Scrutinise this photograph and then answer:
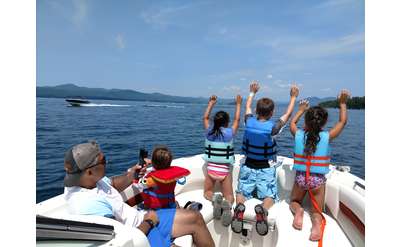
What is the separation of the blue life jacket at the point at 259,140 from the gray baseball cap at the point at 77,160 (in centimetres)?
201

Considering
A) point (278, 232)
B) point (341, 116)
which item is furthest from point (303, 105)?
point (278, 232)

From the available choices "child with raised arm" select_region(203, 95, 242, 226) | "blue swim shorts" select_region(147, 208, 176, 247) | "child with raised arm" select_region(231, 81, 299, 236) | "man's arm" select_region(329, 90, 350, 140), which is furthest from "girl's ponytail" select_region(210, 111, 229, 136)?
"blue swim shorts" select_region(147, 208, 176, 247)

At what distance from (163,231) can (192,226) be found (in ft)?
0.92

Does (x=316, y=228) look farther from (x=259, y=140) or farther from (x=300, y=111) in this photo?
(x=300, y=111)

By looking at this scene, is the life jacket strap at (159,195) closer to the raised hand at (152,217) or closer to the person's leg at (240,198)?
the raised hand at (152,217)

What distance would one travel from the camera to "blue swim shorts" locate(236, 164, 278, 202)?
135 inches

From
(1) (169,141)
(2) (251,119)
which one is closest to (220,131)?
(2) (251,119)

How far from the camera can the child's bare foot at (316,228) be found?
2809 mm

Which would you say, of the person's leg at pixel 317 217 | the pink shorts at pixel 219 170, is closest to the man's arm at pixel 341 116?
the person's leg at pixel 317 217

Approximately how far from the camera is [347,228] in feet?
10.0
